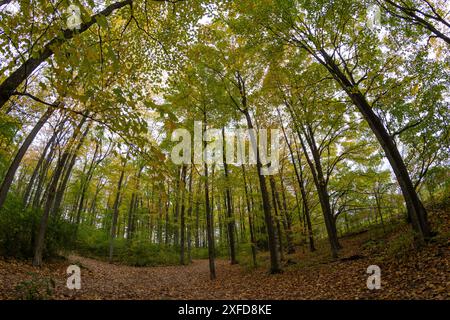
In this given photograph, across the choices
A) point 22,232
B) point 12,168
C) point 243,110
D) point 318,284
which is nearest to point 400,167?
point 318,284

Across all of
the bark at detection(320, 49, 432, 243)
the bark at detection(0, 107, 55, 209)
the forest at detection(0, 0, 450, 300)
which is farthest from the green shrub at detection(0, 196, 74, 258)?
the bark at detection(320, 49, 432, 243)

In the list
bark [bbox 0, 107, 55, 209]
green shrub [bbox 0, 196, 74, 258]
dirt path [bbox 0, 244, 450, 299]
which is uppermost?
bark [bbox 0, 107, 55, 209]

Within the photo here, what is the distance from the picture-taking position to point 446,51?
10.2m

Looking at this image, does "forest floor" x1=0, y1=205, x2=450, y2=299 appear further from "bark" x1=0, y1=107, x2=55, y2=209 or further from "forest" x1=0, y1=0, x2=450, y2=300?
"bark" x1=0, y1=107, x2=55, y2=209

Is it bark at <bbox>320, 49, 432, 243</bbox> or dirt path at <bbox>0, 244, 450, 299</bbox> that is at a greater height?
bark at <bbox>320, 49, 432, 243</bbox>

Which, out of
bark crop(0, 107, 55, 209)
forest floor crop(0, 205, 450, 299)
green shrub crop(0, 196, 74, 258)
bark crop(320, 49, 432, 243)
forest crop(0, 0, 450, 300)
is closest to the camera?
forest crop(0, 0, 450, 300)

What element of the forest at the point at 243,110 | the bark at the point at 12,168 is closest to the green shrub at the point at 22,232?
the forest at the point at 243,110

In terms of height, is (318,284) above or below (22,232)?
below

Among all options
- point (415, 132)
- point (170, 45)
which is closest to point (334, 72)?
point (415, 132)

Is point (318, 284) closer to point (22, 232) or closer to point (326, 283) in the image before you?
point (326, 283)

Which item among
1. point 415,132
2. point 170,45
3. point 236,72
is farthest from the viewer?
point 236,72

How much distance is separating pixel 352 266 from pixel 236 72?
31.7 ft
